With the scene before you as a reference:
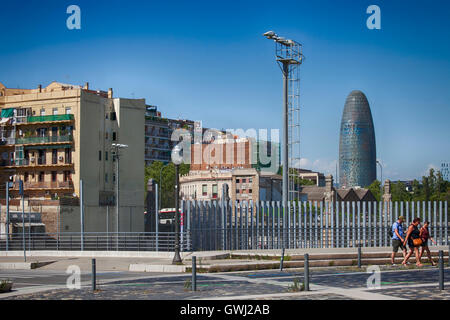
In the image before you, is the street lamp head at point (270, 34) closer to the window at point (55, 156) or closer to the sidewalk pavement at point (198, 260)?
the sidewalk pavement at point (198, 260)

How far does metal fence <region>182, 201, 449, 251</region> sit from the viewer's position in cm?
2670

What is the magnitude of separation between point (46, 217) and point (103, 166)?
1167cm

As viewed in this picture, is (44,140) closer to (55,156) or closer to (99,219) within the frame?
(55,156)

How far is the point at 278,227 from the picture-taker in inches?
1075

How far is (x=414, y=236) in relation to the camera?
20.5 metres

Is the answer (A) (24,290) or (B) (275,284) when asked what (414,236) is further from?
(A) (24,290)

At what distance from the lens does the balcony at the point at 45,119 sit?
228ft

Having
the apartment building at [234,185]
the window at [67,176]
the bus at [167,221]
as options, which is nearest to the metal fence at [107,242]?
the window at [67,176]

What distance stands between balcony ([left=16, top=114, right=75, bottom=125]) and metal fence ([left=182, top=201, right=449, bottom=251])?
4499cm

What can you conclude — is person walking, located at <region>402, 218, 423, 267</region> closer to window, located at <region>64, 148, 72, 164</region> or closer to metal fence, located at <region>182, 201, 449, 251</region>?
metal fence, located at <region>182, 201, 449, 251</region>

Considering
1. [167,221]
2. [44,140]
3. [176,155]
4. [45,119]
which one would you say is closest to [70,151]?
[44,140]
